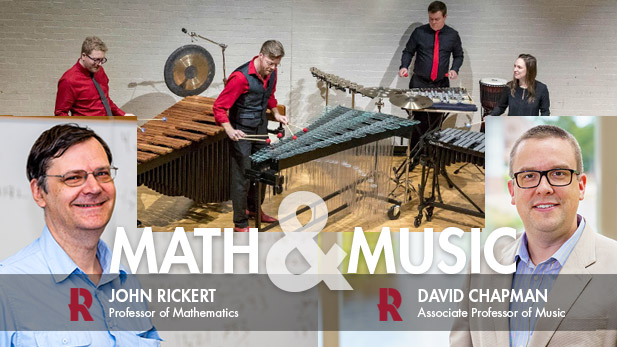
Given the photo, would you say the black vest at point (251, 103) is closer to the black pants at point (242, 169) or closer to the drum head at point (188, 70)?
the black pants at point (242, 169)

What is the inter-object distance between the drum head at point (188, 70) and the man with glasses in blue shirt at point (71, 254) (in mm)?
3640

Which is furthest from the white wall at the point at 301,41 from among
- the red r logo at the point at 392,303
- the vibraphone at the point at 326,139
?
the red r logo at the point at 392,303

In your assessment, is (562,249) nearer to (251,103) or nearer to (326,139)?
(326,139)

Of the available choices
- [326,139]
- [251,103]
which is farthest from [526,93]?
[251,103]

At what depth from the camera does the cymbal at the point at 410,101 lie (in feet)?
19.7

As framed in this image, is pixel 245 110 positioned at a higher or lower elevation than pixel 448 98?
lower

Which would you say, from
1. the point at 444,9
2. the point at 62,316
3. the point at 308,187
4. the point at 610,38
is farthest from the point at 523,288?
the point at 610,38

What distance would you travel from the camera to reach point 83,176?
2.82 meters

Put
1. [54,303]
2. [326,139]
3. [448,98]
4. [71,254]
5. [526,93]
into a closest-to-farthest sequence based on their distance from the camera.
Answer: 1. [54,303]
2. [71,254]
3. [326,139]
4. [526,93]
5. [448,98]

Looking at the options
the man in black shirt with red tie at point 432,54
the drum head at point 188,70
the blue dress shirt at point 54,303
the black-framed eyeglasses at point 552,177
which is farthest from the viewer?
the man in black shirt with red tie at point 432,54

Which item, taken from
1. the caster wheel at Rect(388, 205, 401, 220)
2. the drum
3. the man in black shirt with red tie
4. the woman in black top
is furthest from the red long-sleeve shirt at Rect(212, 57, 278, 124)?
the drum

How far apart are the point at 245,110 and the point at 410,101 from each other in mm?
1443

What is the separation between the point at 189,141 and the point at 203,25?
2.87m

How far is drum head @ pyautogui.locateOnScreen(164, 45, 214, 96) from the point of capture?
21.2 feet
